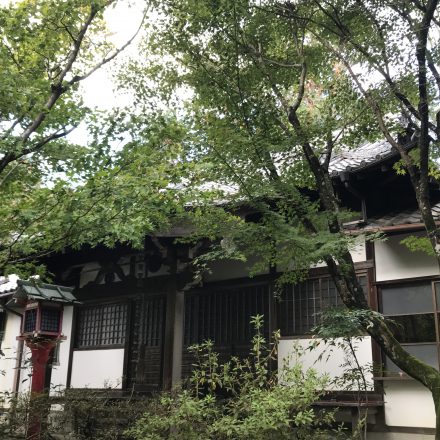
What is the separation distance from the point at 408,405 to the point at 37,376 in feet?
22.2

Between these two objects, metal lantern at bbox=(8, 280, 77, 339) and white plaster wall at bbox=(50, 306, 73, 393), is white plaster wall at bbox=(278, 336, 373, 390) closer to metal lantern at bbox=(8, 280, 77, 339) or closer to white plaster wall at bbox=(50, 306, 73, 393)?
metal lantern at bbox=(8, 280, 77, 339)

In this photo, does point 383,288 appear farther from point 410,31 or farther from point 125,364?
point 125,364

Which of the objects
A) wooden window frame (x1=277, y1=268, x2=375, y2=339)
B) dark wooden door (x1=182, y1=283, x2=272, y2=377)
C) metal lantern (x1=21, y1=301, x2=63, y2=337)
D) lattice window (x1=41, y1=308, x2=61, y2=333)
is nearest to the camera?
wooden window frame (x1=277, y1=268, x2=375, y2=339)

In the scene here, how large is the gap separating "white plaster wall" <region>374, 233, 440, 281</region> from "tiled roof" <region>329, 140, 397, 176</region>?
148 centimetres

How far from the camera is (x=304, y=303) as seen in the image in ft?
34.0

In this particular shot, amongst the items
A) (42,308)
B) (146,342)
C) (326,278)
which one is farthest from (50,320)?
(326,278)

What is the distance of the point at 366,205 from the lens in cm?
979

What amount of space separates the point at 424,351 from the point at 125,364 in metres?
7.50

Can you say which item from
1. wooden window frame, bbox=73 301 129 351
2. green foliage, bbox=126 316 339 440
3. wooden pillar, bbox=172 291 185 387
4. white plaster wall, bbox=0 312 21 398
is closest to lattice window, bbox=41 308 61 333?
wooden pillar, bbox=172 291 185 387

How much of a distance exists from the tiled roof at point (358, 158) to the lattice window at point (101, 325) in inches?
272

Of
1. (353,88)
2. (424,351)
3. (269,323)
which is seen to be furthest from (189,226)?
(424,351)

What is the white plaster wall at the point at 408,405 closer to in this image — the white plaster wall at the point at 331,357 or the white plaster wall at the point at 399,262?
the white plaster wall at the point at 331,357

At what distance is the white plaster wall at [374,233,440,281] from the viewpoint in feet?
29.4

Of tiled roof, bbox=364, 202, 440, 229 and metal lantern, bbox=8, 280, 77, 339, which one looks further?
metal lantern, bbox=8, 280, 77, 339
